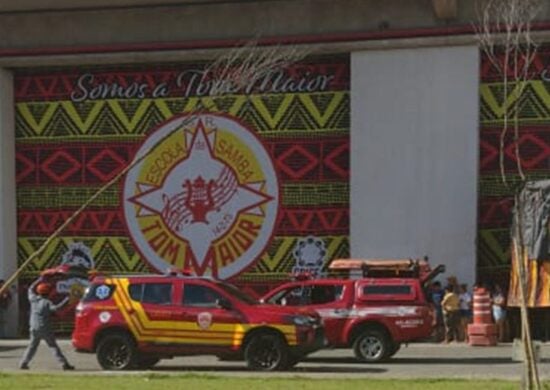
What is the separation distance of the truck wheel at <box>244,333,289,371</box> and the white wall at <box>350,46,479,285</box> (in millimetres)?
8561

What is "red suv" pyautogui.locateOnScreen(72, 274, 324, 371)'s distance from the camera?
1900 cm

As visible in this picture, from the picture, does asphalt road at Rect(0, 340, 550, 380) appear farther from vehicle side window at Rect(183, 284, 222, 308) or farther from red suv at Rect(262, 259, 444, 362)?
vehicle side window at Rect(183, 284, 222, 308)

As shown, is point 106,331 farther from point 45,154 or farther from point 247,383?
point 45,154

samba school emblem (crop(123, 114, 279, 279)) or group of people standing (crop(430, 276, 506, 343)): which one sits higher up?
samba school emblem (crop(123, 114, 279, 279))

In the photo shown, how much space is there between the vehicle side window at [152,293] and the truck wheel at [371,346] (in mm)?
4094

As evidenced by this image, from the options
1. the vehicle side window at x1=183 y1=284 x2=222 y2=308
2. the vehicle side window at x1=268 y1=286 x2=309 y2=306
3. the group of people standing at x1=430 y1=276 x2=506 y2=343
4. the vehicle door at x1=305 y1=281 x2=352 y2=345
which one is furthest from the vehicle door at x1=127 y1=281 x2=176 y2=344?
the group of people standing at x1=430 y1=276 x2=506 y2=343

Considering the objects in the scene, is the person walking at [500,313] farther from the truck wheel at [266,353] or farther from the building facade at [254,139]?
the truck wheel at [266,353]

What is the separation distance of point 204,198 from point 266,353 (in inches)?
402

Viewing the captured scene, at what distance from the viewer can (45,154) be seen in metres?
29.9

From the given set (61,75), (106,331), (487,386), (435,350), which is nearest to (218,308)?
(106,331)

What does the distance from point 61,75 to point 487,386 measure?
58.3ft

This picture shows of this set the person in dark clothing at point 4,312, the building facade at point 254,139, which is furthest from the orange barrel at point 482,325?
the person in dark clothing at point 4,312

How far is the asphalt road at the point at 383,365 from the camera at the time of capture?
18.5 m

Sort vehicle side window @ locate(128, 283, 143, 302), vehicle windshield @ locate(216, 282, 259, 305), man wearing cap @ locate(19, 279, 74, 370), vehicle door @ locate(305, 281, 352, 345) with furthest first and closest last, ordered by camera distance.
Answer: vehicle door @ locate(305, 281, 352, 345)
man wearing cap @ locate(19, 279, 74, 370)
vehicle side window @ locate(128, 283, 143, 302)
vehicle windshield @ locate(216, 282, 259, 305)
